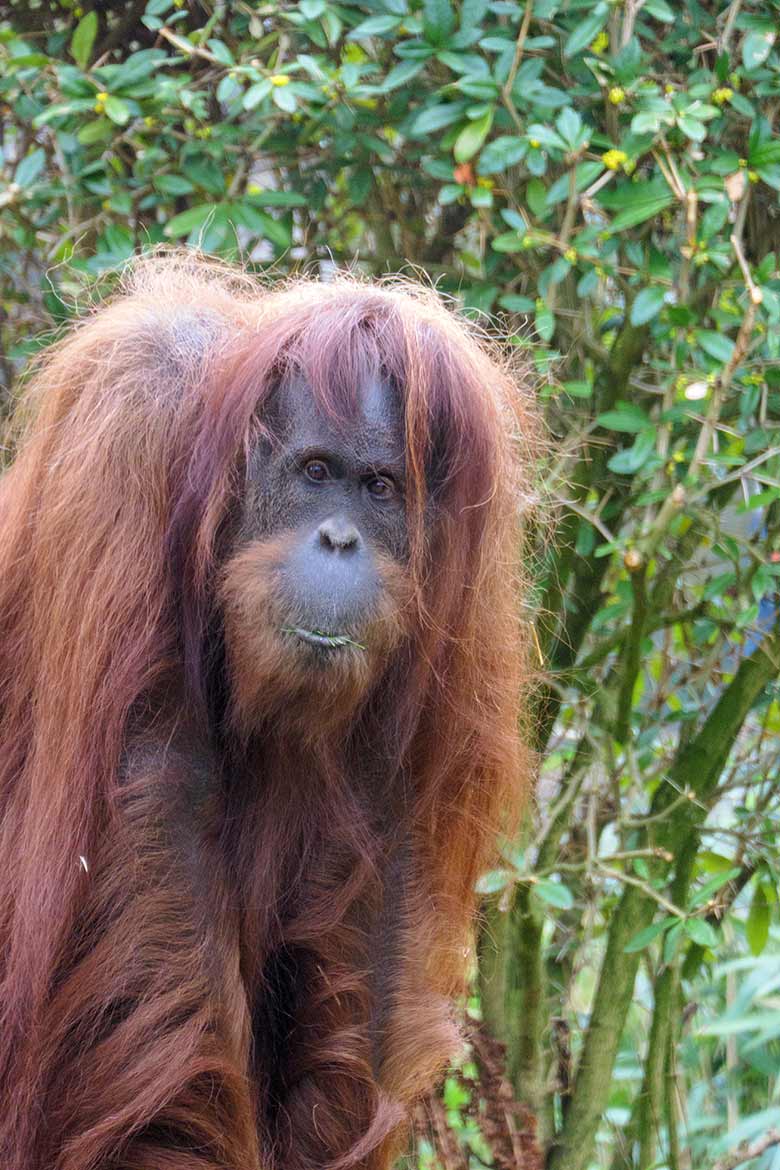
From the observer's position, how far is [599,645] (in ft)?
9.91

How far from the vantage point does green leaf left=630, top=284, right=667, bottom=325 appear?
101 inches

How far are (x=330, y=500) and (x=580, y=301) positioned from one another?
1.14 m

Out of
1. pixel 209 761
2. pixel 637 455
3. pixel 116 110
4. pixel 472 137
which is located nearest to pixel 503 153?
pixel 472 137

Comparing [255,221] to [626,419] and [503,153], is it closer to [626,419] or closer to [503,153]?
[503,153]

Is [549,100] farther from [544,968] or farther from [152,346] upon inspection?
[544,968]

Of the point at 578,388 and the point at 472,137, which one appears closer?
the point at 472,137

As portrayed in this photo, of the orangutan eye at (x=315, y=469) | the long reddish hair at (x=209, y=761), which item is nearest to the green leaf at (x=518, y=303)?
the long reddish hair at (x=209, y=761)

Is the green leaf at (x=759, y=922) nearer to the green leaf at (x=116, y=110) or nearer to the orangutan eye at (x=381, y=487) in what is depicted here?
the orangutan eye at (x=381, y=487)

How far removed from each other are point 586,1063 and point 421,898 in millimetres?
929

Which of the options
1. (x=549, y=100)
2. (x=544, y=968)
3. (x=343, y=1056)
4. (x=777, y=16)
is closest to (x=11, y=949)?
(x=343, y=1056)

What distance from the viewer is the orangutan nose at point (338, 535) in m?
1.92

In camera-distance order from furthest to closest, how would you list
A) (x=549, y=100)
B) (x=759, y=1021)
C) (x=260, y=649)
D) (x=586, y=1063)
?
(x=586, y=1063) < (x=759, y=1021) < (x=549, y=100) < (x=260, y=649)

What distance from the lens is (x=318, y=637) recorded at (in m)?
1.92

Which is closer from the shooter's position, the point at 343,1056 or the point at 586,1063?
the point at 343,1056
